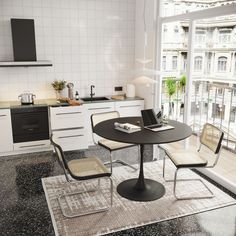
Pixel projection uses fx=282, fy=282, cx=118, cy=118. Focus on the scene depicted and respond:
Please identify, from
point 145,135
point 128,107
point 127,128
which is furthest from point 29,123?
point 145,135

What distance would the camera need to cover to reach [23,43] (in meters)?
4.70

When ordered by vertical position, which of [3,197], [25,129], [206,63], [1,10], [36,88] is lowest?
[3,197]

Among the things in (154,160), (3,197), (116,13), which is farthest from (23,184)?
(116,13)

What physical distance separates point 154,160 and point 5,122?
99.0 inches

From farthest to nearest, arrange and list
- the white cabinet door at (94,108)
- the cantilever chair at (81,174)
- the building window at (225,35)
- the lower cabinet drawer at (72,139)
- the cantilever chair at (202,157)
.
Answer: the white cabinet door at (94,108)
the lower cabinet drawer at (72,139)
the building window at (225,35)
the cantilever chair at (202,157)
the cantilever chair at (81,174)

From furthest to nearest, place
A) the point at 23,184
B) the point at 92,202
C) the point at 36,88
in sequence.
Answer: the point at 36,88 < the point at 23,184 < the point at 92,202

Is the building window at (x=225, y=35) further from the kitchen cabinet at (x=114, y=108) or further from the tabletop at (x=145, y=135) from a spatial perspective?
the kitchen cabinet at (x=114, y=108)

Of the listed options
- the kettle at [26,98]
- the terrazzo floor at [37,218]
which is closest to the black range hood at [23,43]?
the kettle at [26,98]

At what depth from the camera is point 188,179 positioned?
12.7 ft

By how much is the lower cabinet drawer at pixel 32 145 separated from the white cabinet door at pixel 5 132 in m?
0.11

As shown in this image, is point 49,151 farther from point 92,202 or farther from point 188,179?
point 188,179

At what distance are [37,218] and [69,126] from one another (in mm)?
2111

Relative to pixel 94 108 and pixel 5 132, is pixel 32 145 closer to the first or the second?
pixel 5 132

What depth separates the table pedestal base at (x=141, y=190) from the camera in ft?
11.1
